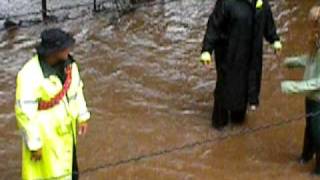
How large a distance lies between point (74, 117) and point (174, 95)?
3.57 meters

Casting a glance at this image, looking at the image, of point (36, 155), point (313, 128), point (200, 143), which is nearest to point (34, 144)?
point (36, 155)

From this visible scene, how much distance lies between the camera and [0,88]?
30.6ft

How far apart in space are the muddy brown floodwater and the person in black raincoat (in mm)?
339

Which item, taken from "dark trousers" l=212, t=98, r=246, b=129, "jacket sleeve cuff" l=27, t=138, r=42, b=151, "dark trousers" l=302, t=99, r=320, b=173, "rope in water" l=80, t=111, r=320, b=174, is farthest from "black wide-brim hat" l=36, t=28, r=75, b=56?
"dark trousers" l=212, t=98, r=246, b=129

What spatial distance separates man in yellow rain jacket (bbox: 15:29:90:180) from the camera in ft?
17.9

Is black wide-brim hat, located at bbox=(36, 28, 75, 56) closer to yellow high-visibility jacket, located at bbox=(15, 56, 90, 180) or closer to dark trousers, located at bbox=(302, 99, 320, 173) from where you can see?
yellow high-visibility jacket, located at bbox=(15, 56, 90, 180)

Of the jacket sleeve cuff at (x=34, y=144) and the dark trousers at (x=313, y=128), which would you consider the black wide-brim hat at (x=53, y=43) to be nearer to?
the jacket sleeve cuff at (x=34, y=144)

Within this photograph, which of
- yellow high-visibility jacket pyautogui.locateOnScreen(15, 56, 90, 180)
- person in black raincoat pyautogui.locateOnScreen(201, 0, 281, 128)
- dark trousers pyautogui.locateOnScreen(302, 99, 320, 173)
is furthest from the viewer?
person in black raincoat pyautogui.locateOnScreen(201, 0, 281, 128)

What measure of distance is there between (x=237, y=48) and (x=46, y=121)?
2.95 meters

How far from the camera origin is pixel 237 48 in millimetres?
7945

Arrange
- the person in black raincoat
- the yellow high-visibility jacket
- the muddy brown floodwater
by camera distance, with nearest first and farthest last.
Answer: the yellow high-visibility jacket < the muddy brown floodwater < the person in black raincoat

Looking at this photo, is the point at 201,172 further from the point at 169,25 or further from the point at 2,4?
the point at 2,4

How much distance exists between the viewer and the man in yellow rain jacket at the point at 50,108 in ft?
17.9

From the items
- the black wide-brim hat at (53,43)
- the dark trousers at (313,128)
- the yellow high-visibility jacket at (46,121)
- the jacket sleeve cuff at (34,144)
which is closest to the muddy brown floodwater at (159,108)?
the dark trousers at (313,128)
